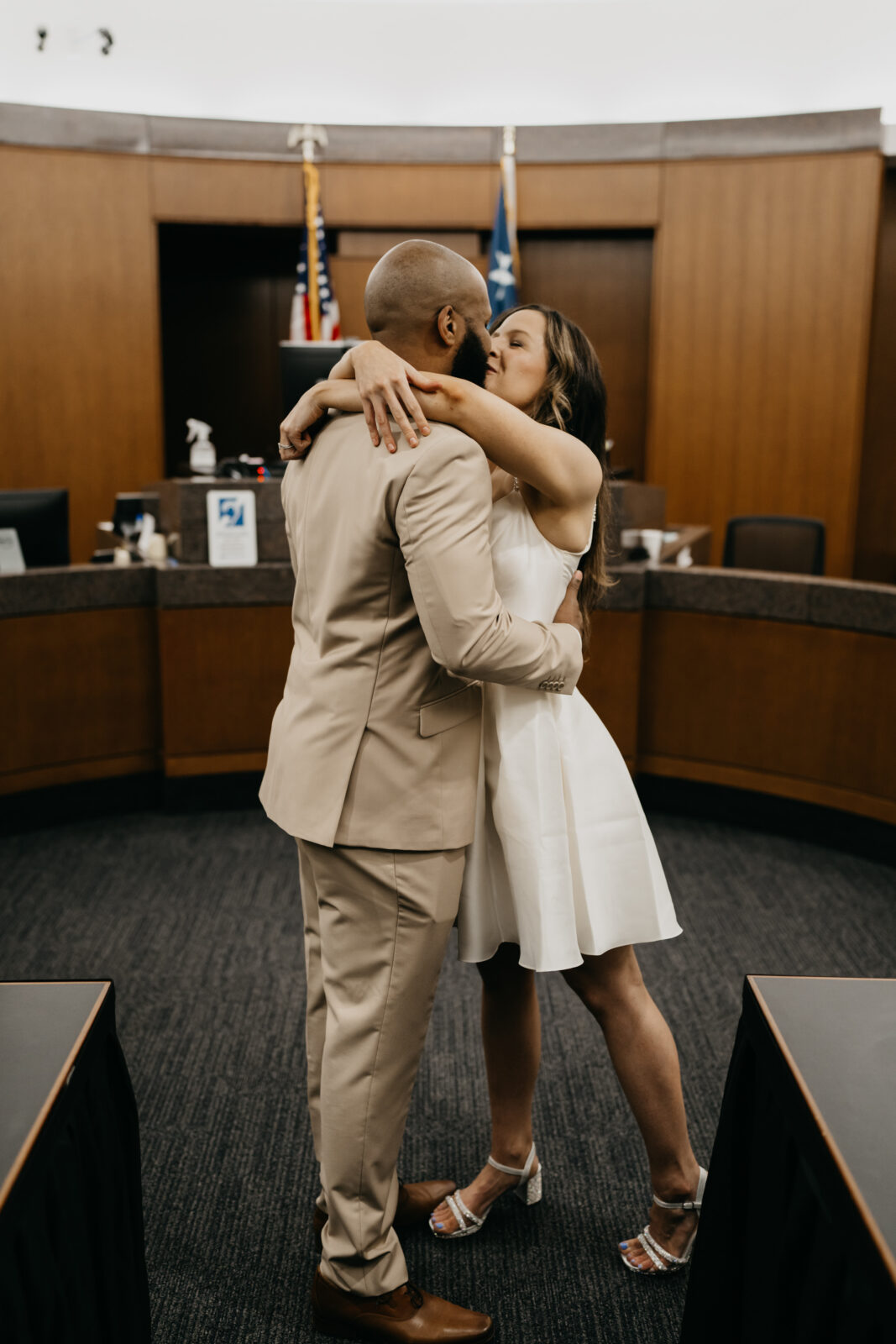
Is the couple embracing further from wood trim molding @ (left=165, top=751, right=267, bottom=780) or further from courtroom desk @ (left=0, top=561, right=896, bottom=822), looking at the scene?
wood trim molding @ (left=165, top=751, right=267, bottom=780)

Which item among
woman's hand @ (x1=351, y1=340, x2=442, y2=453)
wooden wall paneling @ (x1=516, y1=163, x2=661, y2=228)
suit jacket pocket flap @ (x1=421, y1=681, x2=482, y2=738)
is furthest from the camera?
wooden wall paneling @ (x1=516, y1=163, x2=661, y2=228)

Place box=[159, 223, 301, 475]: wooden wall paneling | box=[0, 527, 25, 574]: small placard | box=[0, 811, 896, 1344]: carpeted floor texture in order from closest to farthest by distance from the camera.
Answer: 1. box=[0, 811, 896, 1344]: carpeted floor texture
2. box=[0, 527, 25, 574]: small placard
3. box=[159, 223, 301, 475]: wooden wall paneling

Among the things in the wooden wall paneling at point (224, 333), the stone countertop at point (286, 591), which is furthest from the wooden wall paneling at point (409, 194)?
the stone countertop at point (286, 591)

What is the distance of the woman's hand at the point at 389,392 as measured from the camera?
49.8 inches

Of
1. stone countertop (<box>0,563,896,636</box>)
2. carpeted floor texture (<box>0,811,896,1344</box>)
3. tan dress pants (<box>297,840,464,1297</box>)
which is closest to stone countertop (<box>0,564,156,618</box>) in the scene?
stone countertop (<box>0,563,896,636</box>)

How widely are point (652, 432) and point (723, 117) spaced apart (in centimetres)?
183

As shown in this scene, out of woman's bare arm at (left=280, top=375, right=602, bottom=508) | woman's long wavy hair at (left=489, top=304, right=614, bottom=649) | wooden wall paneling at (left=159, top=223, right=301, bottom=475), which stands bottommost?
woman's bare arm at (left=280, top=375, right=602, bottom=508)

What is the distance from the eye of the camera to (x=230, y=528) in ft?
12.1

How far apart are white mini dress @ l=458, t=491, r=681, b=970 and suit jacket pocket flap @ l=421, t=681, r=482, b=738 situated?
0.07 metres

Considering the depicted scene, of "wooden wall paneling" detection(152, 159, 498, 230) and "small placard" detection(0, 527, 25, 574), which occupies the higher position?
"wooden wall paneling" detection(152, 159, 498, 230)

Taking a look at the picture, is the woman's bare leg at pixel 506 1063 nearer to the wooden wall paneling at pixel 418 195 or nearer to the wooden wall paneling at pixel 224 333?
the wooden wall paneling at pixel 418 195

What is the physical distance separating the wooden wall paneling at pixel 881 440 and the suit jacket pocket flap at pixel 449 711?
226 inches

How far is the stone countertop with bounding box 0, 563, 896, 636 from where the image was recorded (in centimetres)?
346

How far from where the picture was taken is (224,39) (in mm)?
6207
